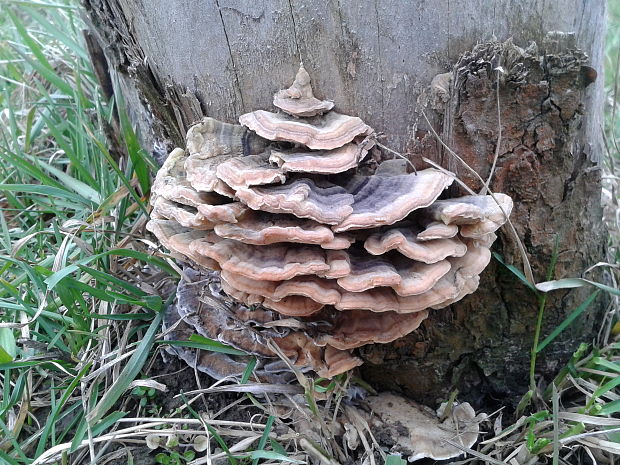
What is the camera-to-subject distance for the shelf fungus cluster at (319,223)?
1502 mm

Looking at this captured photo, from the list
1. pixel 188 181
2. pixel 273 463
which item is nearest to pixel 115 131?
pixel 188 181

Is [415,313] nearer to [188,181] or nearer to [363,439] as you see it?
[363,439]

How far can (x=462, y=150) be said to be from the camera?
72.1 inches

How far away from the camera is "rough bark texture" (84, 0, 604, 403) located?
1.67 m

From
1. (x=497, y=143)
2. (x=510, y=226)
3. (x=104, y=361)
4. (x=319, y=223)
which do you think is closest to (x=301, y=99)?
(x=319, y=223)

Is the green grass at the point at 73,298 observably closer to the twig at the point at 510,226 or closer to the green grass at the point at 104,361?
the green grass at the point at 104,361

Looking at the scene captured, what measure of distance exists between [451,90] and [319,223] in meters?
0.70

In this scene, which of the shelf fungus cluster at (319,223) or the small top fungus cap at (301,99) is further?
the small top fungus cap at (301,99)

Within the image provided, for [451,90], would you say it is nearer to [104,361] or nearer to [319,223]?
[319,223]

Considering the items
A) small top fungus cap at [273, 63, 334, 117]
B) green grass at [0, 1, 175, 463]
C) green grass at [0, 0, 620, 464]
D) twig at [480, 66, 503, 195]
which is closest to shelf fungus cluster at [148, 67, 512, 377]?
small top fungus cap at [273, 63, 334, 117]

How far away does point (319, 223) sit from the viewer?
4.96 ft

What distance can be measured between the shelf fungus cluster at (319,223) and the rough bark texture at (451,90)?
13cm

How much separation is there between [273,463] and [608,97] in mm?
4559

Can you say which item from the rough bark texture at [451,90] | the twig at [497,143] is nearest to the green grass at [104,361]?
the rough bark texture at [451,90]
